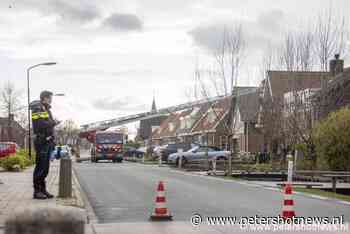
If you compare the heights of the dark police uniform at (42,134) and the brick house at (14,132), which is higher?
the brick house at (14,132)

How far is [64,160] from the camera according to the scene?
14.6 m

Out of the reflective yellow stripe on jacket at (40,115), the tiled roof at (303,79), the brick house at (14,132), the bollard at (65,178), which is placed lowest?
the bollard at (65,178)

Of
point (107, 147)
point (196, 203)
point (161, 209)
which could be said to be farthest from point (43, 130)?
point (107, 147)

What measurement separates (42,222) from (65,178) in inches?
424

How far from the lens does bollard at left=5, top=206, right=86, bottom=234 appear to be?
13.3ft

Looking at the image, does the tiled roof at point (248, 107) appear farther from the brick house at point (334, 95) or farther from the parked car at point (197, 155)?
the brick house at point (334, 95)

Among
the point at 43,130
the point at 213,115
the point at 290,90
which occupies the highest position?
the point at 213,115

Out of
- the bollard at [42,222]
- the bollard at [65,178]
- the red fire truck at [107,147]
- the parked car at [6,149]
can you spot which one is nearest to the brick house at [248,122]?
the red fire truck at [107,147]

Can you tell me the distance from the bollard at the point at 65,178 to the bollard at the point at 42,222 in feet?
34.0

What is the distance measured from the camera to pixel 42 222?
405cm

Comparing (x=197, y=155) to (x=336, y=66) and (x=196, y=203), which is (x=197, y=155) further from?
(x=196, y=203)

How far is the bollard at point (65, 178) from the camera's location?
571 inches

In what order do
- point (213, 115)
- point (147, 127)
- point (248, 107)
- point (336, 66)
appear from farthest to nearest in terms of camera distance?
point (147, 127)
point (213, 115)
point (248, 107)
point (336, 66)

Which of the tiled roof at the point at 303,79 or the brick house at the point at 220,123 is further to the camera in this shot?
the brick house at the point at 220,123
